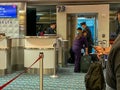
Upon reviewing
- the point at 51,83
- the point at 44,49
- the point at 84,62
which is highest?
the point at 44,49

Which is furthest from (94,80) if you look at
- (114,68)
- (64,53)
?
(64,53)

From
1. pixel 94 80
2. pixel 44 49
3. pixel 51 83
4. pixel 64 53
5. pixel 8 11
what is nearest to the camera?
pixel 94 80

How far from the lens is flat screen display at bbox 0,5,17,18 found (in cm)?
1031

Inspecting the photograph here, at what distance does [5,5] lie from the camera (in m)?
10.5

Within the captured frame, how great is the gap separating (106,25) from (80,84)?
449 centimetres

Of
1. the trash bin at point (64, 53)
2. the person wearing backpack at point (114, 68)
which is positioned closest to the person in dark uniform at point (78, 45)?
the trash bin at point (64, 53)

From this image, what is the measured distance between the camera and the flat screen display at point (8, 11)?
406 inches

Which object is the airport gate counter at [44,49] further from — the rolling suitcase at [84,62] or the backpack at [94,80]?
the backpack at [94,80]

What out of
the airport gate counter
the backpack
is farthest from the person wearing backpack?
the airport gate counter

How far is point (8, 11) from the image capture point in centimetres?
1037

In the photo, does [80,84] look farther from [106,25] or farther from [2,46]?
[106,25]

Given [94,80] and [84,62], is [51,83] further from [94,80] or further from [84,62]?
[94,80]

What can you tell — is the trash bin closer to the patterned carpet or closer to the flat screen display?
the flat screen display

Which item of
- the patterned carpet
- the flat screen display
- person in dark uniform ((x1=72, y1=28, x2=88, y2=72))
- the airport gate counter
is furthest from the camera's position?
the flat screen display
